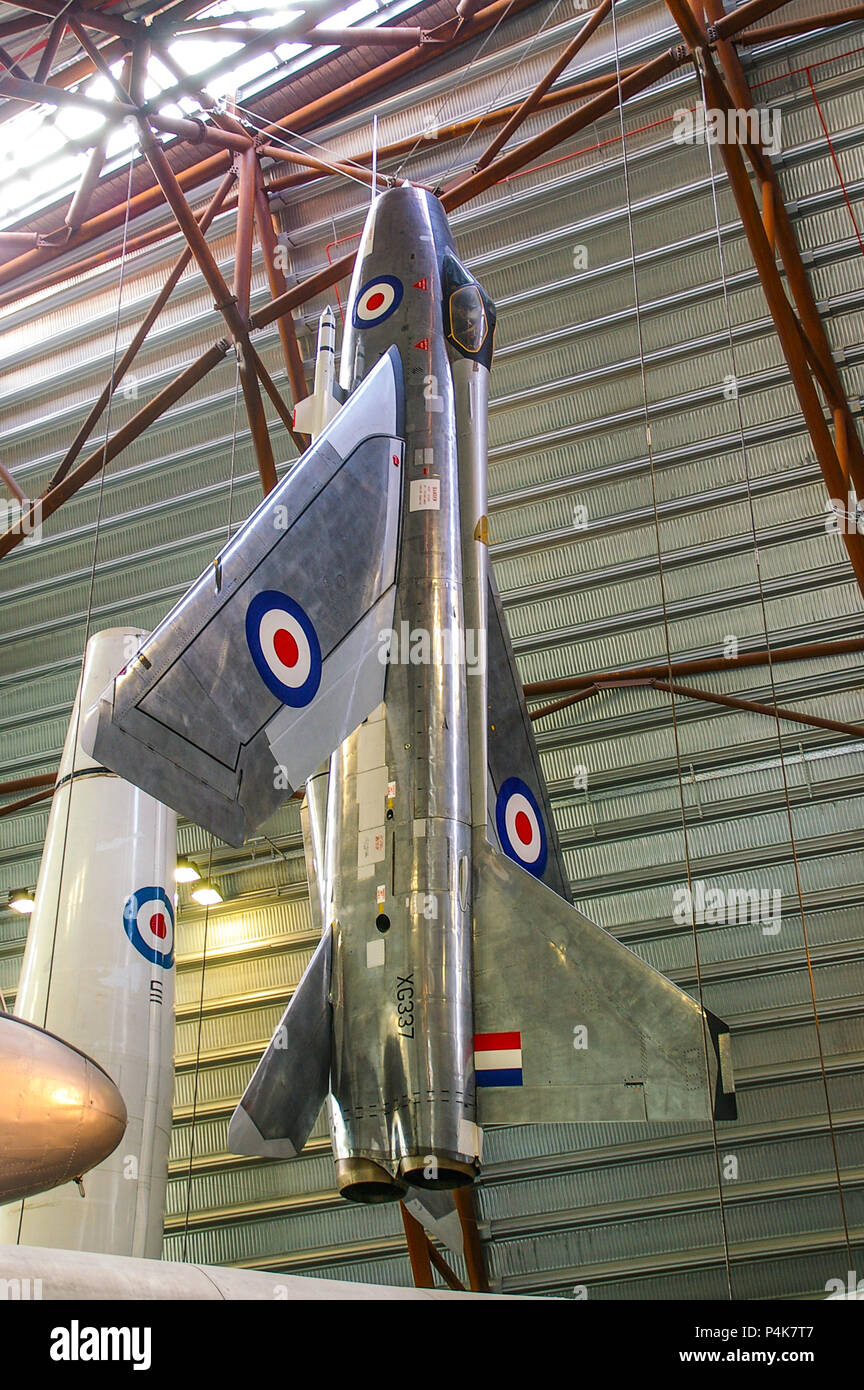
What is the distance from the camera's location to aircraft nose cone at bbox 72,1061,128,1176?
16.3ft

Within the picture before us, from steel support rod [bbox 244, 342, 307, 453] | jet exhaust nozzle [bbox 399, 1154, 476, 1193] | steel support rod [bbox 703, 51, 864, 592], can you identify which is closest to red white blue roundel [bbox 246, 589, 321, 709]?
jet exhaust nozzle [bbox 399, 1154, 476, 1193]

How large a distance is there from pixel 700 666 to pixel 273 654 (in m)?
7.86

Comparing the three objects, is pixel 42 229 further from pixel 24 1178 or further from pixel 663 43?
pixel 24 1178

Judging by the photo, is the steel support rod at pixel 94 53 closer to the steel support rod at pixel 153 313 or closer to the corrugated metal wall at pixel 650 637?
the steel support rod at pixel 153 313

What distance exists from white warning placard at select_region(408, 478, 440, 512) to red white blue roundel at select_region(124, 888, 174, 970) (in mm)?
4343

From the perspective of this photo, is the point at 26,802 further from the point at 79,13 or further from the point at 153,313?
the point at 79,13

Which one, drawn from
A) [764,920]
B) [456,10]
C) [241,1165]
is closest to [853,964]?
[764,920]

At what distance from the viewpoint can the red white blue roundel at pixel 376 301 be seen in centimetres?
1052

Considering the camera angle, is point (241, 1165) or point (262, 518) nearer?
point (262, 518)

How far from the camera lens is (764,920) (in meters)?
13.8

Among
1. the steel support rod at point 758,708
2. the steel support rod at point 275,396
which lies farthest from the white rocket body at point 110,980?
the steel support rod at point 758,708

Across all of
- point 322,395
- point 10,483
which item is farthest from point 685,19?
point 10,483

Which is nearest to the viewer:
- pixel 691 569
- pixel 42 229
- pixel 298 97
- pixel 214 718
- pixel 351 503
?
pixel 214 718

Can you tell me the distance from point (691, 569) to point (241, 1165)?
30.1 feet
